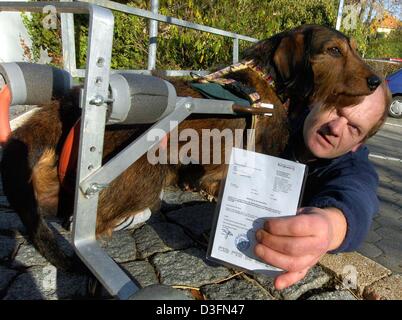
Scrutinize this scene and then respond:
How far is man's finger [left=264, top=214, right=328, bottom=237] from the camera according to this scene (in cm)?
121

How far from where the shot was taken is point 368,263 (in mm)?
2346

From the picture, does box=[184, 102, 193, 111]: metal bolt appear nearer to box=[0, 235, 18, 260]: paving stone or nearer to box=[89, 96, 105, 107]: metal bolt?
box=[89, 96, 105, 107]: metal bolt

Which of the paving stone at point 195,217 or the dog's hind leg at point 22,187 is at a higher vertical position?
the dog's hind leg at point 22,187

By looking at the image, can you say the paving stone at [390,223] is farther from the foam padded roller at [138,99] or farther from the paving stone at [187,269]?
the foam padded roller at [138,99]

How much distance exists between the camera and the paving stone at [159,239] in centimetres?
238

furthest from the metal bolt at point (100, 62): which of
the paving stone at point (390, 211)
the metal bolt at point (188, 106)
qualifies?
the paving stone at point (390, 211)

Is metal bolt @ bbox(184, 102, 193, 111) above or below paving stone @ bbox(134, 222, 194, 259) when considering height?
above

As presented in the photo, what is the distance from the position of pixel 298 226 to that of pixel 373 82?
1.48m

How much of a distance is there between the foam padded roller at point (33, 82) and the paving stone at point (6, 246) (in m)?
1.10

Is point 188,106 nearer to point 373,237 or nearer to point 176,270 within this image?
point 176,270

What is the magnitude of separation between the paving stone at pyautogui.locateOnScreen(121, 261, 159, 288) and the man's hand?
2.97ft

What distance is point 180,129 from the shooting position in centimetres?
180

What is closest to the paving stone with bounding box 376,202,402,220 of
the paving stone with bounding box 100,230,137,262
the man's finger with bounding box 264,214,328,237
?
the paving stone with bounding box 100,230,137,262

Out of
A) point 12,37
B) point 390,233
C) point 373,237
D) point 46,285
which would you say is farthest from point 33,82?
point 12,37
